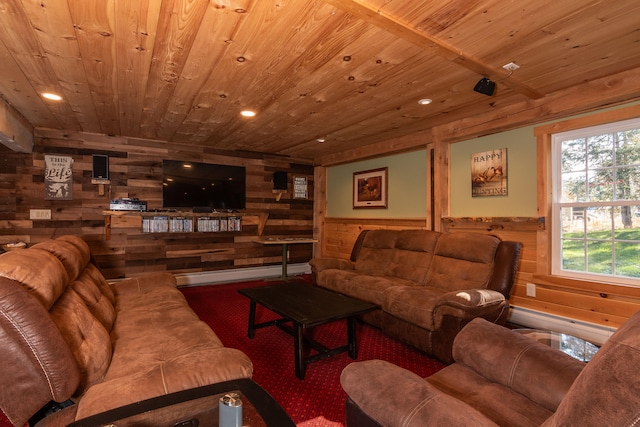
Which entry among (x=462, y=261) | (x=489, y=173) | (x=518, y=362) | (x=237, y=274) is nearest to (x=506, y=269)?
(x=462, y=261)

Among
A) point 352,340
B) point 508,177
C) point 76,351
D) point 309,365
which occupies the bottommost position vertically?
point 309,365

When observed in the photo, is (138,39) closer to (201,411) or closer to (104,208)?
(201,411)

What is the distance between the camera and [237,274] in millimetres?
5527

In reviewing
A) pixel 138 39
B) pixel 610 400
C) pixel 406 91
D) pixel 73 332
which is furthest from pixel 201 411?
pixel 406 91

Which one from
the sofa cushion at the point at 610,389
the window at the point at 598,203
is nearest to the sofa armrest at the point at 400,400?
the sofa cushion at the point at 610,389

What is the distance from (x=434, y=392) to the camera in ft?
3.38

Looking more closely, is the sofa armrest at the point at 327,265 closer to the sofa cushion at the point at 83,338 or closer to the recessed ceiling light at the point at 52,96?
the sofa cushion at the point at 83,338

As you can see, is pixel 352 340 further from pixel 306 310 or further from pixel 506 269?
pixel 506 269

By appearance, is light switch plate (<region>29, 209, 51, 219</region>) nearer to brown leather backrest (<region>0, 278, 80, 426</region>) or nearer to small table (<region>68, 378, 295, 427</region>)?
brown leather backrest (<region>0, 278, 80, 426</region>)

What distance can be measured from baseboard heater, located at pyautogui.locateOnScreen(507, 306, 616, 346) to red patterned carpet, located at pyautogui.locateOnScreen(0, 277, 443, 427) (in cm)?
137

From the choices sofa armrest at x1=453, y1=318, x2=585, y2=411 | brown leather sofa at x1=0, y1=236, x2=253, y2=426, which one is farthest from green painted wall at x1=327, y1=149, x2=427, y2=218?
brown leather sofa at x1=0, y1=236, x2=253, y2=426

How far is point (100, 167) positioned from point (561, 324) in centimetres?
585

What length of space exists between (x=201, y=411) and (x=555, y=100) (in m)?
3.58

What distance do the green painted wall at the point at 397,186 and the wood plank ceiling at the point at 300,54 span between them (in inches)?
37.4
